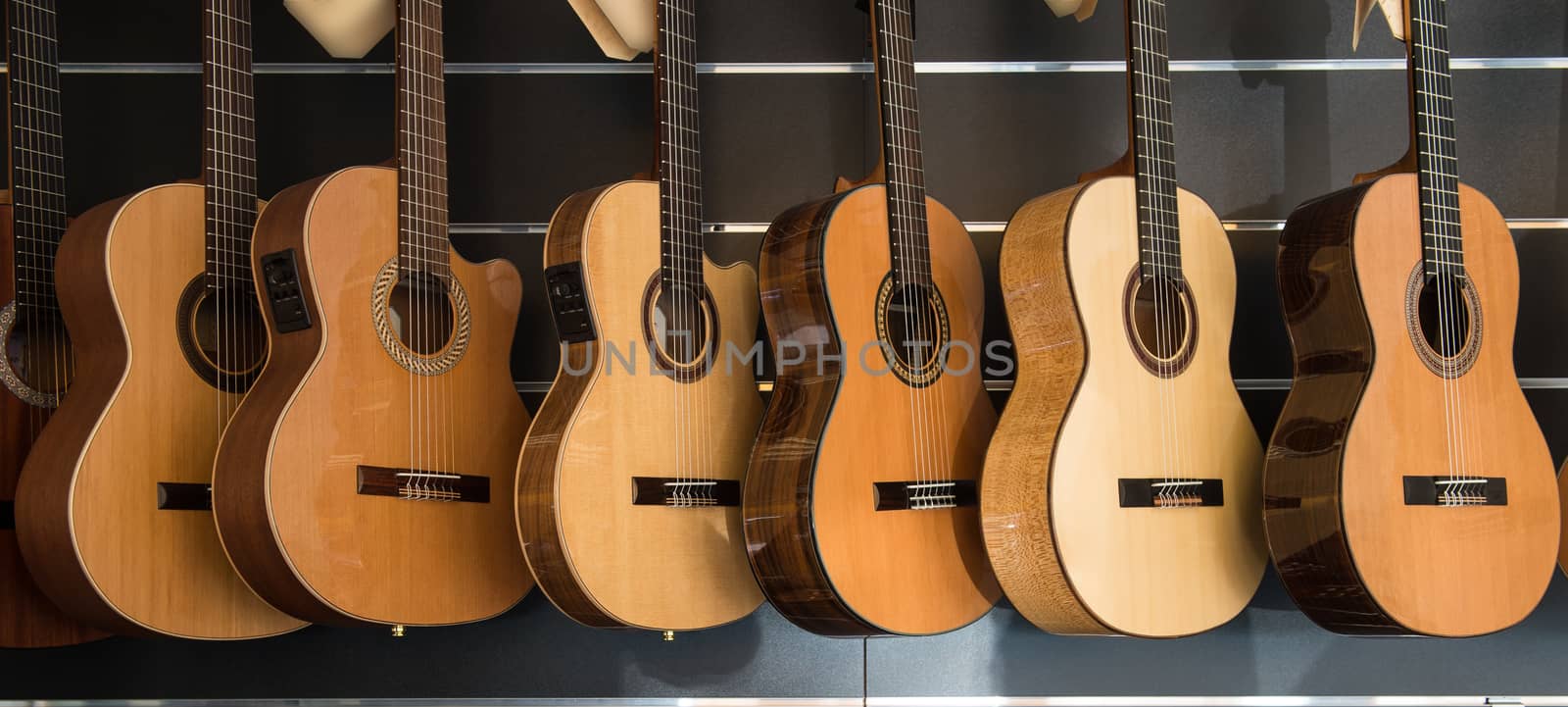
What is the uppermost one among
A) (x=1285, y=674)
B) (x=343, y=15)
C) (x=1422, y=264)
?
(x=343, y=15)

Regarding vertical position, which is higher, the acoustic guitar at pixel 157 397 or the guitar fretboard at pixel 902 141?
the guitar fretboard at pixel 902 141

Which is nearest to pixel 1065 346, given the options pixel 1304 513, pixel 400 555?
pixel 1304 513

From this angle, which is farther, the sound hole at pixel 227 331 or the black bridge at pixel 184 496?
the sound hole at pixel 227 331

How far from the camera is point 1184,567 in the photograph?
7.22 ft

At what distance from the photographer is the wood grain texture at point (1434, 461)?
216 cm

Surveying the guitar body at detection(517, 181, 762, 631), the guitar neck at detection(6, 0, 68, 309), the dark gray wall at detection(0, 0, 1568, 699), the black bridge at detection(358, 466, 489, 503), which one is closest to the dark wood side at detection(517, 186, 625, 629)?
the guitar body at detection(517, 181, 762, 631)

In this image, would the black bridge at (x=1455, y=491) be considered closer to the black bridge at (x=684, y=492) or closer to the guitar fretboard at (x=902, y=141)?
the guitar fretboard at (x=902, y=141)

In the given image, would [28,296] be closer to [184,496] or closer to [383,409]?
[184,496]

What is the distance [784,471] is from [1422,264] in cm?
130

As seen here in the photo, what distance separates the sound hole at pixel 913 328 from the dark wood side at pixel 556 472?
571 millimetres

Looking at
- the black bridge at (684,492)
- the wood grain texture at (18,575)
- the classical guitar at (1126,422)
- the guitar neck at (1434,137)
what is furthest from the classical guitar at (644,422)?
the guitar neck at (1434,137)

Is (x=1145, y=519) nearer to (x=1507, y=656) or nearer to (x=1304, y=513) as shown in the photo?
(x=1304, y=513)

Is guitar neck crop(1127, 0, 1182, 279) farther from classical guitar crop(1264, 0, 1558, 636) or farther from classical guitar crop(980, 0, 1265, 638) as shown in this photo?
classical guitar crop(1264, 0, 1558, 636)

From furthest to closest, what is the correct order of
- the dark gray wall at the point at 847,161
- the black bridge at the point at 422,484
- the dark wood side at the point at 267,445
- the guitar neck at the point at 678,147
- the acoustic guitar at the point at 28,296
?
the dark gray wall at the point at 847,161, the guitar neck at the point at 678,147, the acoustic guitar at the point at 28,296, the black bridge at the point at 422,484, the dark wood side at the point at 267,445
